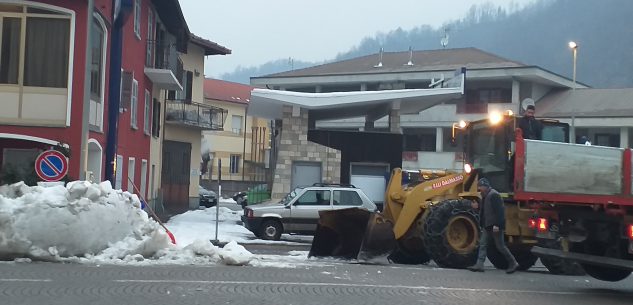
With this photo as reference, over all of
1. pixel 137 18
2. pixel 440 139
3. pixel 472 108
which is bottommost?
pixel 440 139

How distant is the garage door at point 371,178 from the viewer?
3080 cm

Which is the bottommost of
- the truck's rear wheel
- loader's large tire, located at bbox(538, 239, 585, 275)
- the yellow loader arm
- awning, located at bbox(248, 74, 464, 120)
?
loader's large tire, located at bbox(538, 239, 585, 275)

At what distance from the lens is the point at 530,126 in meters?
15.4

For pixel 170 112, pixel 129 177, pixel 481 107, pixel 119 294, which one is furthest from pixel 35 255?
pixel 481 107

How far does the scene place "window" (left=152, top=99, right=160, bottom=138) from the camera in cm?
3247

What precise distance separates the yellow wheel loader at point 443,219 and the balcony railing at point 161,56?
15632mm

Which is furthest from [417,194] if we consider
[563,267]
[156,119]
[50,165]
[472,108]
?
[472,108]

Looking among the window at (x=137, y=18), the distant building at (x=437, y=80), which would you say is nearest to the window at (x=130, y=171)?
the window at (x=137, y=18)

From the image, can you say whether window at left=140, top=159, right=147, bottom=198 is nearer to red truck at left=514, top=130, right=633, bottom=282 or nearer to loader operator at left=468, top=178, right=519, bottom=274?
loader operator at left=468, top=178, right=519, bottom=274

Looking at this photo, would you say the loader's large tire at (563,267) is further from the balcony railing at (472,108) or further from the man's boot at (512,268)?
the balcony railing at (472,108)

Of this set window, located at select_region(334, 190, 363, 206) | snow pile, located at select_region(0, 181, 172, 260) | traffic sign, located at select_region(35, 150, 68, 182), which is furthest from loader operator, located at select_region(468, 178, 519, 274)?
window, located at select_region(334, 190, 363, 206)

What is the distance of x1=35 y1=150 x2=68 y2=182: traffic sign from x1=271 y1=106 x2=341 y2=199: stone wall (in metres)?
15.3

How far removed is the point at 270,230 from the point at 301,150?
8.69 meters

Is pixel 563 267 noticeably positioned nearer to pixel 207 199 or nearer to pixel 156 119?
pixel 156 119
